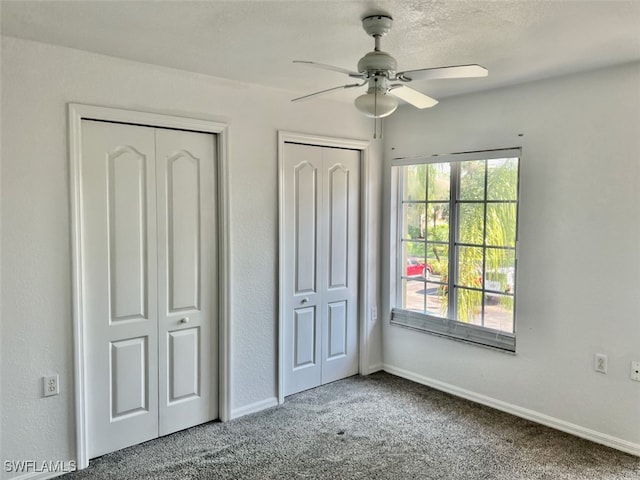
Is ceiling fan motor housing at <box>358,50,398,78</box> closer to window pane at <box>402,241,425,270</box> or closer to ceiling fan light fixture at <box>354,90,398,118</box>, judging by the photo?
ceiling fan light fixture at <box>354,90,398,118</box>

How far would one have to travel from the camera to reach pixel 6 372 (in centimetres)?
249

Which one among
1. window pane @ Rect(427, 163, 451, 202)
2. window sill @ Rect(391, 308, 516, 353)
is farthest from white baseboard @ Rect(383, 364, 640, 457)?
window pane @ Rect(427, 163, 451, 202)

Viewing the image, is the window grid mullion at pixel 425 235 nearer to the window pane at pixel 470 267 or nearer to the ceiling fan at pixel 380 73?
the window pane at pixel 470 267

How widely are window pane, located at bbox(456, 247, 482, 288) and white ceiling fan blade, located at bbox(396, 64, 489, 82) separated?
1895 mm

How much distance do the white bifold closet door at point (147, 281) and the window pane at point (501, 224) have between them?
2.07 metres

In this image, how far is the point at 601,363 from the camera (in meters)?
3.03

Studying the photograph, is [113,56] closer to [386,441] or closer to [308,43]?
[308,43]

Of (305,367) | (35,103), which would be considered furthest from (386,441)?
(35,103)

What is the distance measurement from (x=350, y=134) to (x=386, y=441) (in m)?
2.42

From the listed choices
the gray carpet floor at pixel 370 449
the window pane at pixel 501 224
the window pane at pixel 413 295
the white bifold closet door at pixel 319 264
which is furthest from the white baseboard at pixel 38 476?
the window pane at pixel 501 224

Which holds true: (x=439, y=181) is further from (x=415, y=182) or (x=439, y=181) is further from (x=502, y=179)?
(x=502, y=179)

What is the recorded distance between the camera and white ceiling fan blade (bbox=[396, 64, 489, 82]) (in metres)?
2.01

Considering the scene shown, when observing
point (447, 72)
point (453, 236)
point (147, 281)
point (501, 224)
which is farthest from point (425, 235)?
point (147, 281)

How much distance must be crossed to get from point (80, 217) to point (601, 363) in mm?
3313
